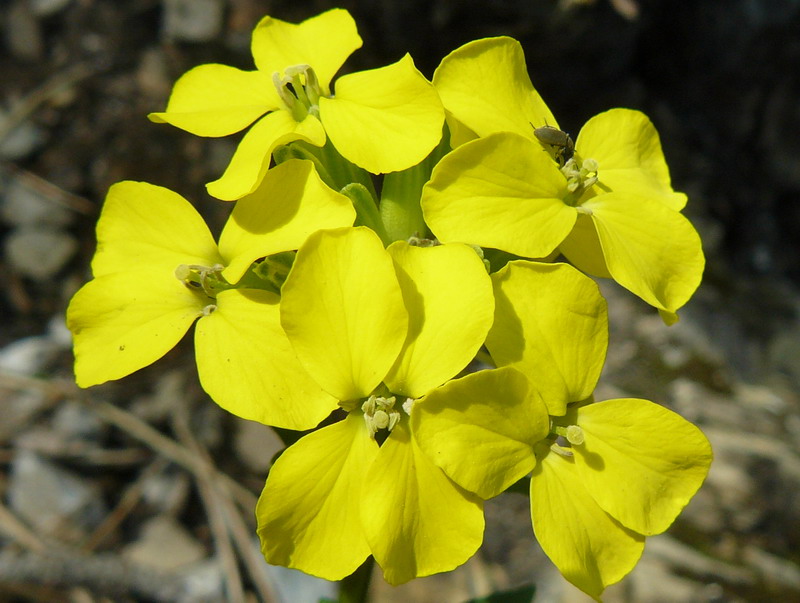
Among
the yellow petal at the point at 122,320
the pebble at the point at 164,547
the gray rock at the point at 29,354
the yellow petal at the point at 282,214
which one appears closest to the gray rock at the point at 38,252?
the gray rock at the point at 29,354

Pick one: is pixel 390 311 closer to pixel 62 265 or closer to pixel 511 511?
pixel 511 511

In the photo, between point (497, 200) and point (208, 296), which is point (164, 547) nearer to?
point (208, 296)

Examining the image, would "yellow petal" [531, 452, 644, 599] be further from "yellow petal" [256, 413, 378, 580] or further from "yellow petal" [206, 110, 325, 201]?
"yellow petal" [206, 110, 325, 201]

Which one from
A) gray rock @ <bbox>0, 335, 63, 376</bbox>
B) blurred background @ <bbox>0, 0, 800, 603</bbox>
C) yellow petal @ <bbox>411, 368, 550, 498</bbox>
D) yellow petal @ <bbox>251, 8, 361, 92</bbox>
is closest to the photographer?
yellow petal @ <bbox>411, 368, 550, 498</bbox>

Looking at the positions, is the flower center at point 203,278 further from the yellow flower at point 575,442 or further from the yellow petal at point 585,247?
the yellow petal at point 585,247

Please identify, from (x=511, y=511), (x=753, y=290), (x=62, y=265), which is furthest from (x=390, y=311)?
(x=753, y=290)

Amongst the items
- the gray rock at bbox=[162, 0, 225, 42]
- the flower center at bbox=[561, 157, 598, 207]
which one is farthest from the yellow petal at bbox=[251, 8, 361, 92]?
the gray rock at bbox=[162, 0, 225, 42]
